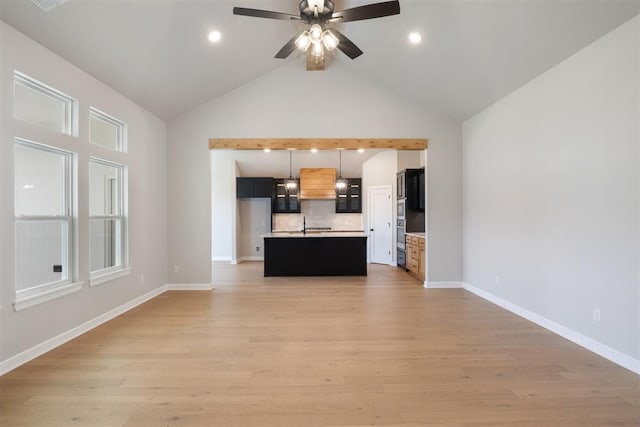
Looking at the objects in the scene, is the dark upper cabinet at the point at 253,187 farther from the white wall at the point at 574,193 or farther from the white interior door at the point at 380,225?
the white wall at the point at 574,193

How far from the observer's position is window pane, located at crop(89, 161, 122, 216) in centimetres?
379

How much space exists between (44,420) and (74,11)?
10.9 feet

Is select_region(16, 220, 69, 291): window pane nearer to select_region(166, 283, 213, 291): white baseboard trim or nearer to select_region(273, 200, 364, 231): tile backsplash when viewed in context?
select_region(166, 283, 213, 291): white baseboard trim

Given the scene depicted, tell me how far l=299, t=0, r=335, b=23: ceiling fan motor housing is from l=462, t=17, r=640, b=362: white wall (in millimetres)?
2570

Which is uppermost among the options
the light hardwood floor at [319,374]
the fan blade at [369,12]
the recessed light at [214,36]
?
the recessed light at [214,36]

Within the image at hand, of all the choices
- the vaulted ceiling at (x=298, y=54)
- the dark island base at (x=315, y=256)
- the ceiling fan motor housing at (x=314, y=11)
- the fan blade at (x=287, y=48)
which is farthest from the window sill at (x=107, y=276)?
the ceiling fan motor housing at (x=314, y=11)

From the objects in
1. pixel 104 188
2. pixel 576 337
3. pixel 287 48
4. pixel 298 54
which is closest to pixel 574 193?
pixel 576 337

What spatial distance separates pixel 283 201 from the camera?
9.17m

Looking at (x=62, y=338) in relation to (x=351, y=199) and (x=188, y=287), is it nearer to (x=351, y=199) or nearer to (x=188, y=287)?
(x=188, y=287)

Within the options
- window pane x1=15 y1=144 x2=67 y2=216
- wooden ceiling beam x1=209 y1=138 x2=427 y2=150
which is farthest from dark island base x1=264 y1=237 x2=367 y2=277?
window pane x1=15 y1=144 x2=67 y2=216

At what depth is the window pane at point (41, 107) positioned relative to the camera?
9.11ft

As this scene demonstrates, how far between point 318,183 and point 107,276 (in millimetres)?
5993

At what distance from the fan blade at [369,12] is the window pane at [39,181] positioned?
314cm

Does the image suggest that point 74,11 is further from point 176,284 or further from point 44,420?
point 176,284
